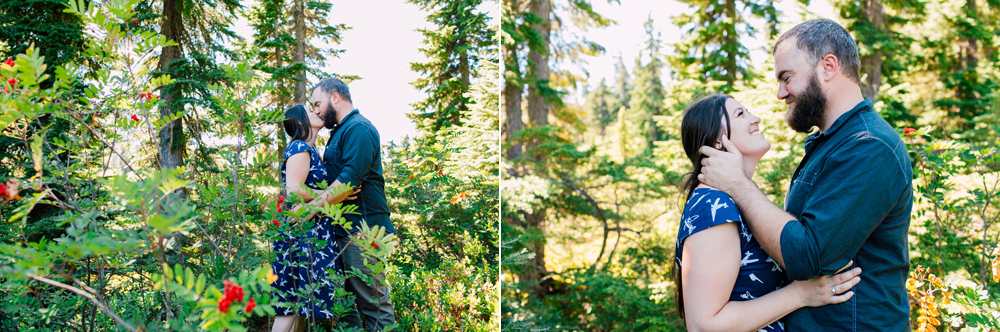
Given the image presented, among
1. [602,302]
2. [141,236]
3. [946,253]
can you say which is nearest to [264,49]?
[141,236]

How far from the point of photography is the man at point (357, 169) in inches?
84.3

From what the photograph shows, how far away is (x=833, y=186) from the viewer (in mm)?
1123

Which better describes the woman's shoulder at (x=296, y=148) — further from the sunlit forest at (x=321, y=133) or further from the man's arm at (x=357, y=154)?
the sunlit forest at (x=321, y=133)

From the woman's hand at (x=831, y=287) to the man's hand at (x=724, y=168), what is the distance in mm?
294

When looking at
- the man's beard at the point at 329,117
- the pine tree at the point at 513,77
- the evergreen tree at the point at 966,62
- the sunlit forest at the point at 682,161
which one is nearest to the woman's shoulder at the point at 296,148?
the man's beard at the point at 329,117

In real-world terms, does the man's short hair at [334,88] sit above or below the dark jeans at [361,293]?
above

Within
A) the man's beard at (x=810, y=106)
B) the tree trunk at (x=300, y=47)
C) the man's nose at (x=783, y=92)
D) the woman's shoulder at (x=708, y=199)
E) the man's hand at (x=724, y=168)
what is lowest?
the woman's shoulder at (x=708, y=199)

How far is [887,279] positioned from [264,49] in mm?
3122

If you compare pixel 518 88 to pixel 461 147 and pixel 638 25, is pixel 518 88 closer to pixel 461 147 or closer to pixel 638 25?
pixel 461 147

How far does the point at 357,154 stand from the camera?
2.11 metres

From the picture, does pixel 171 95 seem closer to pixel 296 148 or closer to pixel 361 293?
pixel 296 148

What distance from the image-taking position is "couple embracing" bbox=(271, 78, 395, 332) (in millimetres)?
2100

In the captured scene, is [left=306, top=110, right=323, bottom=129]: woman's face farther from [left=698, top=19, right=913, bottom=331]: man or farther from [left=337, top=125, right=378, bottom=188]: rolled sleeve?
[left=698, top=19, right=913, bottom=331]: man

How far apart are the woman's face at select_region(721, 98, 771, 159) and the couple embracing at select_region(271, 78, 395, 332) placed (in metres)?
1.49
